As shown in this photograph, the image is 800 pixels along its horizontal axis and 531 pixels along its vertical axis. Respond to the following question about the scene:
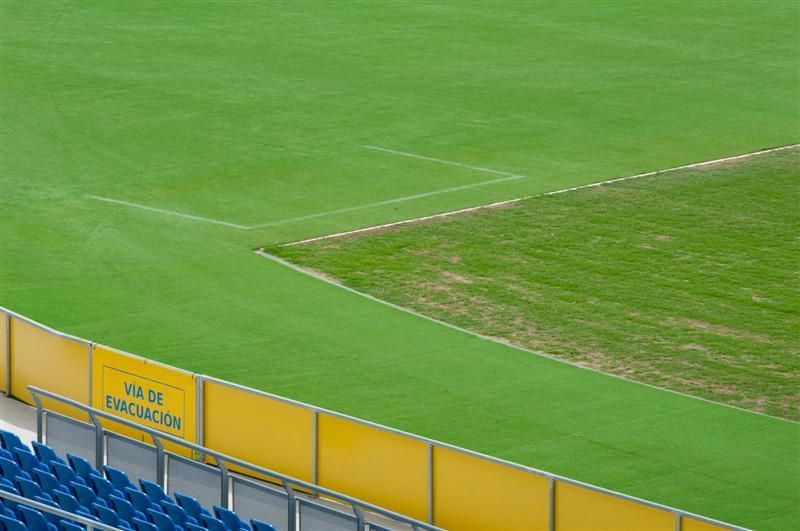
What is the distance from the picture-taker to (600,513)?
47.2ft

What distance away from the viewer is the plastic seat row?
13508 millimetres

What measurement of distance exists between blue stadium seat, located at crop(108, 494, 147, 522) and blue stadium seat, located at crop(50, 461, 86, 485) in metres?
0.83

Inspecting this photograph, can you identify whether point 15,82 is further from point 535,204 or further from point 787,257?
point 787,257

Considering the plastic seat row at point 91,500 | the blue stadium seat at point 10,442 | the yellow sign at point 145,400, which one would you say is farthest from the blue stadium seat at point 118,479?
the yellow sign at point 145,400

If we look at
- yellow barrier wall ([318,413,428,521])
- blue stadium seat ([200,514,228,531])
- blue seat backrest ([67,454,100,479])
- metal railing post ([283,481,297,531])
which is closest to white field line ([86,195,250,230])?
yellow barrier wall ([318,413,428,521])

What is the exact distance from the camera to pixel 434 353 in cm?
2319

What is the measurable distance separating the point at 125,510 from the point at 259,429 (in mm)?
3861

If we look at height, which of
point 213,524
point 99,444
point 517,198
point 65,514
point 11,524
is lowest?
point 517,198

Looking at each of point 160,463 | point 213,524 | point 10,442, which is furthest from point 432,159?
point 213,524

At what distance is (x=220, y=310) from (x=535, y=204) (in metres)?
9.15

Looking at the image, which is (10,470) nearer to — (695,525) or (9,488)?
(9,488)

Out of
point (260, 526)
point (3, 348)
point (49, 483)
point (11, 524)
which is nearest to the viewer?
point (11, 524)

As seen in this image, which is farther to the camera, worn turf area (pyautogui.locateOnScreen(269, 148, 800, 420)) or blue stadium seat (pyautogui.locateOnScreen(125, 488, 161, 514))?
worn turf area (pyautogui.locateOnScreen(269, 148, 800, 420))

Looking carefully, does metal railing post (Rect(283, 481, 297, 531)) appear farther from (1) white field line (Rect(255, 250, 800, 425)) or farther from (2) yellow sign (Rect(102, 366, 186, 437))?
(1) white field line (Rect(255, 250, 800, 425))
